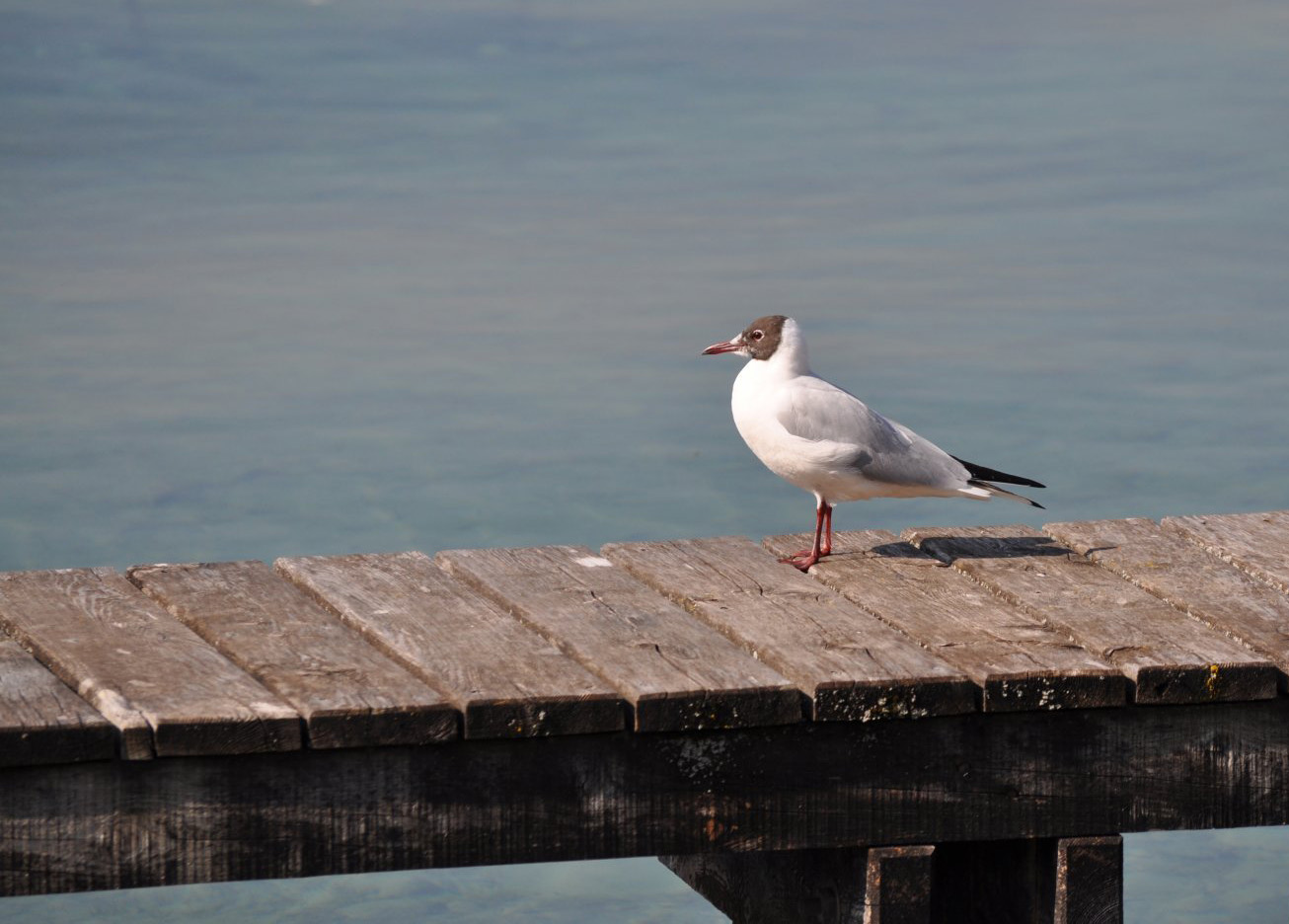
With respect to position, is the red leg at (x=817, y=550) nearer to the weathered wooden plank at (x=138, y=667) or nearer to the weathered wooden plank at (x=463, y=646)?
the weathered wooden plank at (x=463, y=646)

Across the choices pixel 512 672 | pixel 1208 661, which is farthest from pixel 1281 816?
pixel 512 672

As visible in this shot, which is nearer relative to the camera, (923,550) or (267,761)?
(267,761)

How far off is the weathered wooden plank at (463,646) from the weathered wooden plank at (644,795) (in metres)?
0.07

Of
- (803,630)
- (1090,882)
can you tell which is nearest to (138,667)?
(803,630)

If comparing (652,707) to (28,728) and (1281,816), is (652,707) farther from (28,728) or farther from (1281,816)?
(1281,816)

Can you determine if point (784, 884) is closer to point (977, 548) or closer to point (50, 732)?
point (977, 548)

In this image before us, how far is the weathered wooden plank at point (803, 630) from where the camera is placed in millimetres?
3201

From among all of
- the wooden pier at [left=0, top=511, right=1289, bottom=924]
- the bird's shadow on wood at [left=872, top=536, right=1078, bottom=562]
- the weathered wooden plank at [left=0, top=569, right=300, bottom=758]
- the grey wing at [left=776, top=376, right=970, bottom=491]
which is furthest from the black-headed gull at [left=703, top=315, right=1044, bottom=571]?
the weathered wooden plank at [left=0, top=569, right=300, bottom=758]

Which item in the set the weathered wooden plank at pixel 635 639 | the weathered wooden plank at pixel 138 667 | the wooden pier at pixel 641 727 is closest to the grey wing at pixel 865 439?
the wooden pier at pixel 641 727

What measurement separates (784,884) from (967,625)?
26.4 inches

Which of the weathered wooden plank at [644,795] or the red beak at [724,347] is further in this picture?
the red beak at [724,347]

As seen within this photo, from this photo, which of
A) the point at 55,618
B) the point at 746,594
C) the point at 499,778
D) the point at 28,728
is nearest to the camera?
the point at 28,728

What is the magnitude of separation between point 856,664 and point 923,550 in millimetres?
1048

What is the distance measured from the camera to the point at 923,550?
4.30 m
